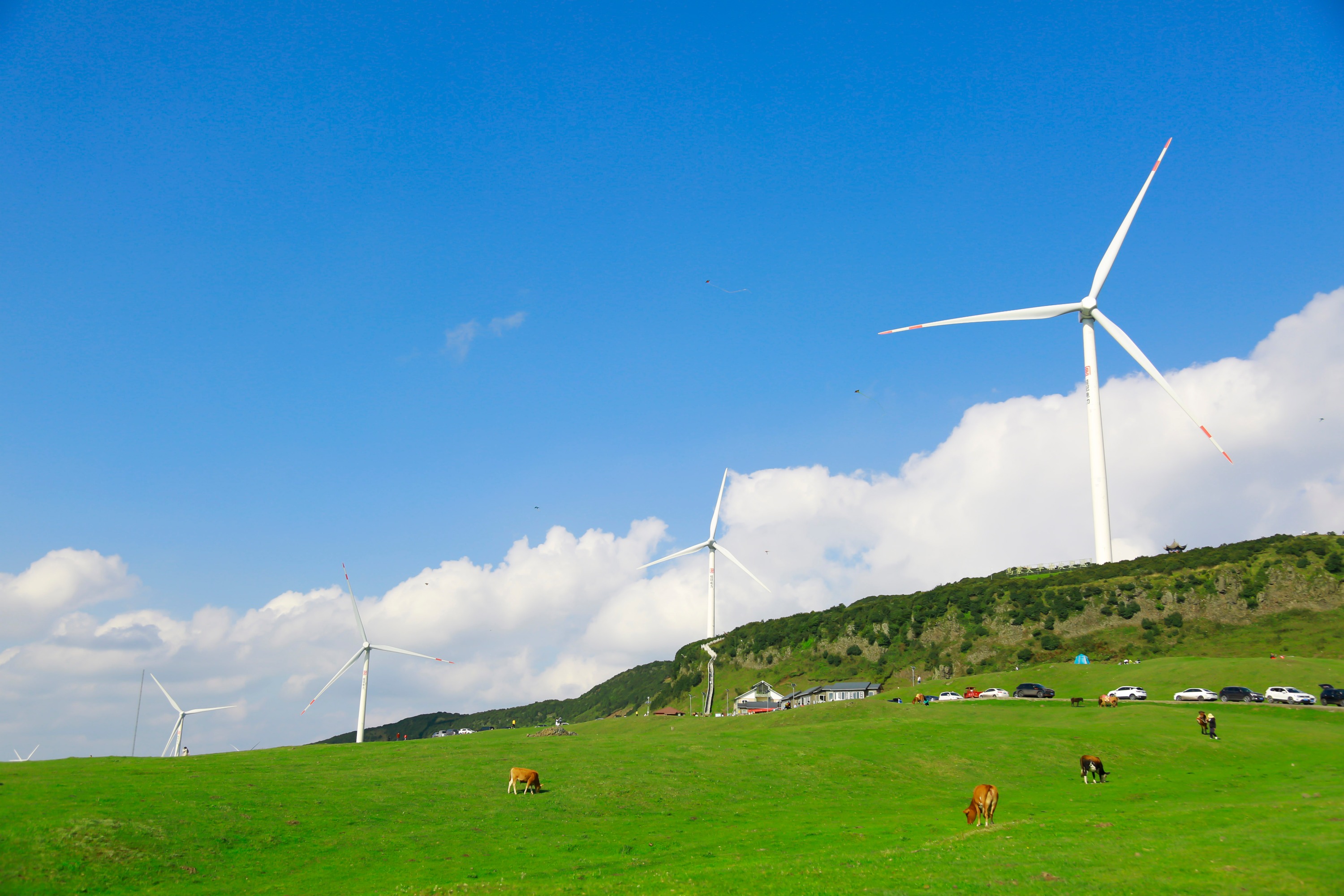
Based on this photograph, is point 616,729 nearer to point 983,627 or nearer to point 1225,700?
point 1225,700

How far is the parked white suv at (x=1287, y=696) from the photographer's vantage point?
77188mm

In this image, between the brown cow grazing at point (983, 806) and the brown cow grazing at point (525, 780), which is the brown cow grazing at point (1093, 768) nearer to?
the brown cow grazing at point (983, 806)

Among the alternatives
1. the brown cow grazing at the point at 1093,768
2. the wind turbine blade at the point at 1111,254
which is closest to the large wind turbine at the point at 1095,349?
the wind turbine blade at the point at 1111,254

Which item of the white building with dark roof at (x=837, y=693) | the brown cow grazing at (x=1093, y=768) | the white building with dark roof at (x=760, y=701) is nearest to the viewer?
the brown cow grazing at (x=1093, y=768)

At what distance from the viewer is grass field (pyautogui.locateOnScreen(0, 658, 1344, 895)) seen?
→ 2662cm

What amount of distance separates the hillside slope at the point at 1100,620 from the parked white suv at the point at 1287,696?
3606 cm

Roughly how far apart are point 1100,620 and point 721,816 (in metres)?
119

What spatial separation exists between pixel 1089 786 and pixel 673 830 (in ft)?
83.9

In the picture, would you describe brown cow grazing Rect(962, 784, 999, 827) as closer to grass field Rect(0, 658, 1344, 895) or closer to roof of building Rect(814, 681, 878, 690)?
grass field Rect(0, 658, 1344, 895)

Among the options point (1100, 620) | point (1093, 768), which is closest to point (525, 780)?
point (1093, 768)

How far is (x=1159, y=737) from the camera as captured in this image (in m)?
60.0

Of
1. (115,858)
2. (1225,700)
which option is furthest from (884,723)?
(115,858)

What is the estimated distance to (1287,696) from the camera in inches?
3054

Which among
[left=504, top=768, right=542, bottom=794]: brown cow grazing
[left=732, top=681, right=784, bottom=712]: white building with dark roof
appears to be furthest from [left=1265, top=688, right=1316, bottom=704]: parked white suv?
[left=504, top=768, right=542, bottom=794]: brown cow grazing
